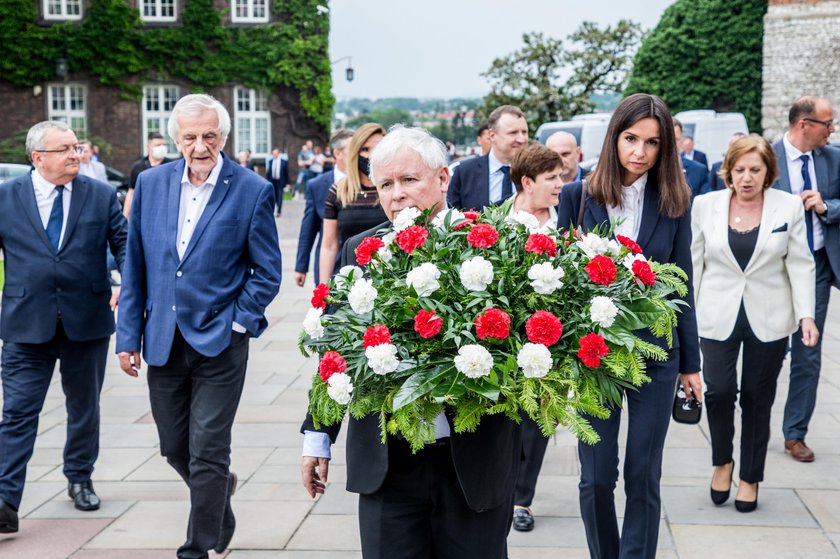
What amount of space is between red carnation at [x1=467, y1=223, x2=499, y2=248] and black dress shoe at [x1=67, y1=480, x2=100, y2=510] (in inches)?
139

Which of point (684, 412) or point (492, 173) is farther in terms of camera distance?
point (492, 173)

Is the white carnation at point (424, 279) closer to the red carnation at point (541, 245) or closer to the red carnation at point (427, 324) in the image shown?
the red carnation at point (427, 324)

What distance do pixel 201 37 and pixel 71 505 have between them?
112 ft

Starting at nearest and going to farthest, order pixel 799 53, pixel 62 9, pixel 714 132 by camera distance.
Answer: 1. pixel 714 132
2. pixel 799 53
3. pixel 62 9

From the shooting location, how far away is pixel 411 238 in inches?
107

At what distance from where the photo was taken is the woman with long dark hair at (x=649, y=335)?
3.93 meters

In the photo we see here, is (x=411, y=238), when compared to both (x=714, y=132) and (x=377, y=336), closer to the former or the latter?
(x=377, y=336)

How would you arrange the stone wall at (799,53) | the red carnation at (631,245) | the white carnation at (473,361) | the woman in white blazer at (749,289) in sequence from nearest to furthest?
the white carnation at (473,361)
the red carnation at (631,245)
the woman in white blazer at (749,289)
the stone wall at (799,53)

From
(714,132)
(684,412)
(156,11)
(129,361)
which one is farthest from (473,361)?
(156,11)

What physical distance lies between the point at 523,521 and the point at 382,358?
2.82 meters

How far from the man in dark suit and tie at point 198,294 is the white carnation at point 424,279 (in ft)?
6.74

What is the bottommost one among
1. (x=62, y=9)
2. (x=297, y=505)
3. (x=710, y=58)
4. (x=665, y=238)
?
(x=297, y=505)

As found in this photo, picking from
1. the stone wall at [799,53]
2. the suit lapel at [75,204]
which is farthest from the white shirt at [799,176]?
the stone wall at [799,53]

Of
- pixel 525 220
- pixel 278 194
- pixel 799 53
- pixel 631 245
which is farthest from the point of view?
pixel 799 53
